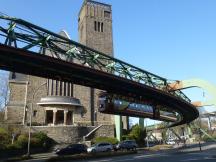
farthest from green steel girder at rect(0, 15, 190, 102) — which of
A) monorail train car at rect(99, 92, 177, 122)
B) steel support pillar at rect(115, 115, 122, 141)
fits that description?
steel support pillar at rect(115, 115, 122, 141)

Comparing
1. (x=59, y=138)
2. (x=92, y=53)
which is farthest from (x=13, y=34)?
(x=59, y=138)

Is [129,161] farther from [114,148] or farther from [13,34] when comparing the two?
[114,148]

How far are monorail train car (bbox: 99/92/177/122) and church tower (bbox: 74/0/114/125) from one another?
36.6 meters

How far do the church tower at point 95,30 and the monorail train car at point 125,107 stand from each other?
36557 millimetres

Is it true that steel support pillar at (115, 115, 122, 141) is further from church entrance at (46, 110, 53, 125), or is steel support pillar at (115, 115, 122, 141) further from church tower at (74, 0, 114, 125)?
church entrance at (46, 110, 53, 125)

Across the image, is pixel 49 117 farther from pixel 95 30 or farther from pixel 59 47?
pixel 59 47

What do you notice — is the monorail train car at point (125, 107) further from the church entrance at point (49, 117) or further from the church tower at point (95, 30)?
the church tower at point (95, 30)

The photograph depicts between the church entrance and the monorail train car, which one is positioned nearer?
the monorail train car

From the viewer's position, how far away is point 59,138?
2468 inches

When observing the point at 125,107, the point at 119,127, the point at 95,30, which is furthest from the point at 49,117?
the point at 125,107

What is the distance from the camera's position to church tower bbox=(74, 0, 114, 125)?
80688 mm

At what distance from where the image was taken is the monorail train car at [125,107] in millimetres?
36094

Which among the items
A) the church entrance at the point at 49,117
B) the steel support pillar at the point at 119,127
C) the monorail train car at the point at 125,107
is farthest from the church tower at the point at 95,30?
the monorail train car at the point at 125,107

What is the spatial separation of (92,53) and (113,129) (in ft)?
140
